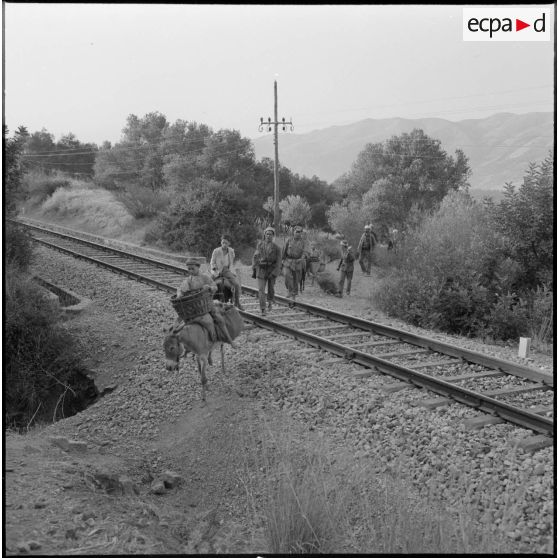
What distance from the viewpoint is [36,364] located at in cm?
990

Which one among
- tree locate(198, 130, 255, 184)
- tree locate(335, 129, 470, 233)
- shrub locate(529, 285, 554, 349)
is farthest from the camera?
tree locate(335, 129, 470, 233)

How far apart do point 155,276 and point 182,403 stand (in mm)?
7677

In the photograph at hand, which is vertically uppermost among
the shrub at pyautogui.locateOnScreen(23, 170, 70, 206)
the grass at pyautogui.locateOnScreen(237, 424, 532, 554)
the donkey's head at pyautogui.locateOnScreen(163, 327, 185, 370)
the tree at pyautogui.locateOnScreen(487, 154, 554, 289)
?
the shrub at pyautogui.locateOnScreen(23, 170, 70, 206)

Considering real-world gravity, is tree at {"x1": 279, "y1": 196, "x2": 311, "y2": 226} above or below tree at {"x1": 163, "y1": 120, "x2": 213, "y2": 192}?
below

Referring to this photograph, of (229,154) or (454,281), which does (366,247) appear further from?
(229,154)

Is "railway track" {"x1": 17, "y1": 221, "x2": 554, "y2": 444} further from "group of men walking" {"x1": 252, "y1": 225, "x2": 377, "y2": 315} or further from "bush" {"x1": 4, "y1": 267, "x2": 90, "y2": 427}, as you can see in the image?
"bush" {"x1": 4, "y1": 267, "x2": 90, "y2": 427}

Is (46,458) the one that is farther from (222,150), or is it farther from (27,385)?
(222,150)

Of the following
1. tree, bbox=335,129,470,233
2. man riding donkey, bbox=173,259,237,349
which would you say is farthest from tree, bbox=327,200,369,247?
man riding donkey, bbox=173,259,237,349

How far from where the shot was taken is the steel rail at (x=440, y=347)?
24.6 feet

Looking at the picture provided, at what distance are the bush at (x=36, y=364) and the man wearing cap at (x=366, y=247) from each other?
11075 mm

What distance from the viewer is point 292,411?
689 centimetres

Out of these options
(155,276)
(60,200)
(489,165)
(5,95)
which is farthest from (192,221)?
(489,165)

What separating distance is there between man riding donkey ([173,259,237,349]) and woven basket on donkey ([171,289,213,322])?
76 mm

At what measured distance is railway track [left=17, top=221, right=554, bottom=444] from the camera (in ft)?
21.1
